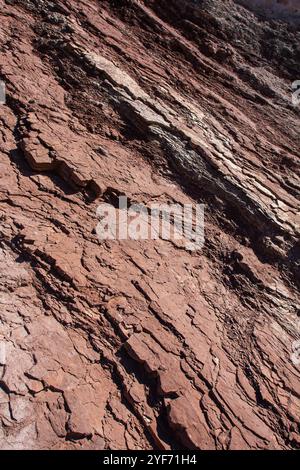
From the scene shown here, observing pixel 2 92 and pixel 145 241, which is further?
pixel 2 92

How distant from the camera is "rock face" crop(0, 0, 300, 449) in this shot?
3.82 m

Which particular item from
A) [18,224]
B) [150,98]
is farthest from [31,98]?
[18,224]

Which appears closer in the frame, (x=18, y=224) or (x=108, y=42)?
(x=18, y=224)

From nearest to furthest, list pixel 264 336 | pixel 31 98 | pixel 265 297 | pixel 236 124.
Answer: pixel 264 336
pixel 265 297
pixel 31 98
pixel 236 124

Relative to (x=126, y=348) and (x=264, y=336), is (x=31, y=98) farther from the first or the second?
(x=264, y=336)

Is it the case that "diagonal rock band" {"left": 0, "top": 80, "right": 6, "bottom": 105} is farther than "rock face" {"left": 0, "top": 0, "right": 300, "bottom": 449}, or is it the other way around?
"diagonal rock band" {"left": 0, "top": 80, "right": 6, "bottom": 105}

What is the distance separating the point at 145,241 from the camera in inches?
202

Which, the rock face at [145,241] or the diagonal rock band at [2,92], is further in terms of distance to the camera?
the diagonal rock band at [2,92]

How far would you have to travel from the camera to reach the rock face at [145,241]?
12.5 feet

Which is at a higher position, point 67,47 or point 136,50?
point 136,50
